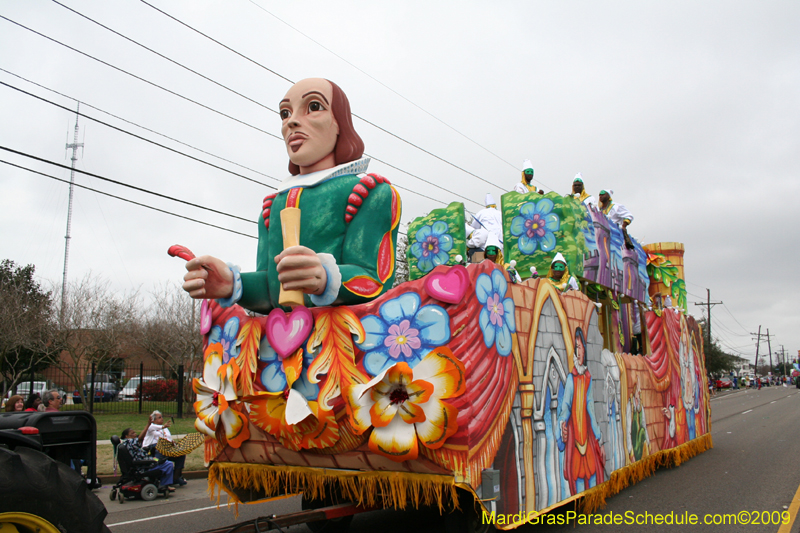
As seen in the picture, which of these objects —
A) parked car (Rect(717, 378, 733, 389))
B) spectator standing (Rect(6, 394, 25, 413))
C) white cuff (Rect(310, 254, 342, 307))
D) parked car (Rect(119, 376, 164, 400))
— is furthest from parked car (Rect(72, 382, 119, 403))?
parked car (Rect(717, 378, 733, 389))

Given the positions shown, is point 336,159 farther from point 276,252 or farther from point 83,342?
point 83,342

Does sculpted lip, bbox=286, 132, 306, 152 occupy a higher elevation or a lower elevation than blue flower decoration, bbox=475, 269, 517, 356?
higher

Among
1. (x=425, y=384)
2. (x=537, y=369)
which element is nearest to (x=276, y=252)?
(x=425, y=384)

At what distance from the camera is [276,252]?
4.69 meters

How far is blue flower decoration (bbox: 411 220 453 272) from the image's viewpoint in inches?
256

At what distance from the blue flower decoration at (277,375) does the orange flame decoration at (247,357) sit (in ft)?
0.20

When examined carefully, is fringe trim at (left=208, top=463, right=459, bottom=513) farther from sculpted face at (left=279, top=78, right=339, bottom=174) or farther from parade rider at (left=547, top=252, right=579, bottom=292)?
parade rider at (left=547, top=252, right=579, bottom=292)

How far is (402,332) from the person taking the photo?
3.93 meters

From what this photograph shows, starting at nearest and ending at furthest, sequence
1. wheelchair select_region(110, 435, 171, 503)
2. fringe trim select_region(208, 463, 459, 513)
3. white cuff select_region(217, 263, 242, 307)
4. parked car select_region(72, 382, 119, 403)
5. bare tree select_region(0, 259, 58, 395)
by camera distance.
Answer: fringe trim select_region(208, 463, 459, 513) → white cuff select_region(217, 263, 242, 307) → wheelchair select_region(110, 435, 171, 503) → bare tree select_region(0, 259, 58, 395) → parked car select_region(72, 382, 119, 403)

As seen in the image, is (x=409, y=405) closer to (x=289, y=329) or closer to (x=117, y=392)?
(x=289, y=329)

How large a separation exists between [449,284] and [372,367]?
73 cm

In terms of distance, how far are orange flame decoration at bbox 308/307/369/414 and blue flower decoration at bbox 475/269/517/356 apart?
827 mm

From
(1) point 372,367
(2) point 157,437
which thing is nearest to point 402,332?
(1) point 372,367

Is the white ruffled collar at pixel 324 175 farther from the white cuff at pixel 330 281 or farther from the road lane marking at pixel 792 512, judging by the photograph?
the road lane marking at pixel 792 512
